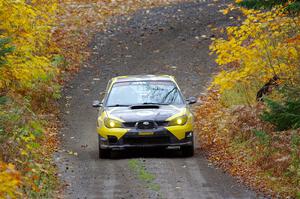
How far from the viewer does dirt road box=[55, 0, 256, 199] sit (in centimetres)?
1304

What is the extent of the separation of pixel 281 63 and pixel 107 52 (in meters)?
14.1

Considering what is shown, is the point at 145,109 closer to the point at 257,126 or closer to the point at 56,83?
the point at 257,126

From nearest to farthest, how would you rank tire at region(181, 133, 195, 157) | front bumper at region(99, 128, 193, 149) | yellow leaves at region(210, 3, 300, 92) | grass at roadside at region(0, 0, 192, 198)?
grass at roadside at region(0, 0, 192, 198) → front bumper at region(99, 128, 193, 149) → tire at region(181, 133, 195, 157) → yellow leaves at region(210, 3, 300, 92)

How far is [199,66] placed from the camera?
28656 mm

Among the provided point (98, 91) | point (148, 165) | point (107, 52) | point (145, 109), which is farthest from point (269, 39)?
point (107, 52)

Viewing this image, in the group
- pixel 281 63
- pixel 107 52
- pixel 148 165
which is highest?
pixel 281 63

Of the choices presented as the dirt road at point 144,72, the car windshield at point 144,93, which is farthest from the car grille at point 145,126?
the car windshield at point 144,93

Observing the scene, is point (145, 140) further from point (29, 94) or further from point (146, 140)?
point (29, 94)

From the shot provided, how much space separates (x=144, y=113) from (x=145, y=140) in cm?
61

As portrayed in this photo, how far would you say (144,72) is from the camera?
91.8 feet

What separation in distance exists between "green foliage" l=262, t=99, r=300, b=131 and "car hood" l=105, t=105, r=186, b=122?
2.38m

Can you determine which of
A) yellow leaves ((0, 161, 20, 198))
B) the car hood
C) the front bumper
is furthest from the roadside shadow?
yellow leaves ((0, 161, 20, 198))

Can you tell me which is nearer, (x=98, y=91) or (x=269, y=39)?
(x=269, y=39)

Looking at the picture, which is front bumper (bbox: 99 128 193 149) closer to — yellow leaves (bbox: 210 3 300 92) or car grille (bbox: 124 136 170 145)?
Answer: car grille (bbox: 124 136 170 145)
